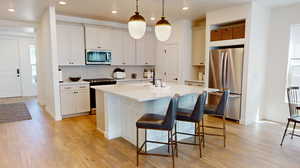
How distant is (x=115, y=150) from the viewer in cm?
294

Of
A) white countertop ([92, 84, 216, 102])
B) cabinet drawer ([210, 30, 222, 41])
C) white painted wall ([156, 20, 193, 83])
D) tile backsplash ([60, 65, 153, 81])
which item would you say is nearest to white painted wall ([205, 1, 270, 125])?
cabinet drawer ([210, 30, 222, 41])

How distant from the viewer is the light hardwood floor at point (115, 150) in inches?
101

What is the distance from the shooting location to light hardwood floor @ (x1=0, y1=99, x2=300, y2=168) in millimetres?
2555

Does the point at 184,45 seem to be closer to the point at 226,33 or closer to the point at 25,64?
the point at 226,33

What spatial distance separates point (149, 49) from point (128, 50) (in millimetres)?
800

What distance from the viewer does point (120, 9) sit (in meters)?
4.40

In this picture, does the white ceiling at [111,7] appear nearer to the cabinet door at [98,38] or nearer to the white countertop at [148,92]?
the cabinet door at [98,38]

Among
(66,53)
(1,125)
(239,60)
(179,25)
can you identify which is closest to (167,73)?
(179,25)

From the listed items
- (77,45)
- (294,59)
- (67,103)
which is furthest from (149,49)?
(294,59)

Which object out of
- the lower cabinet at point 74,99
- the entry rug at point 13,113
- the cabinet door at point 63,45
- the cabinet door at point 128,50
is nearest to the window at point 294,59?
the cabinet door at point 128,50

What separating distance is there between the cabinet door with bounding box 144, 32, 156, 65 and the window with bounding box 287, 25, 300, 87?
3.81 meters

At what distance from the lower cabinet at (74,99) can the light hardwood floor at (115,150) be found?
30.4 inches

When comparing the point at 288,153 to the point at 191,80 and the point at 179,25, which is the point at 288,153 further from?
Answer: the point at 179,25

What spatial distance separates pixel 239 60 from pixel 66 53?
4.17 m
